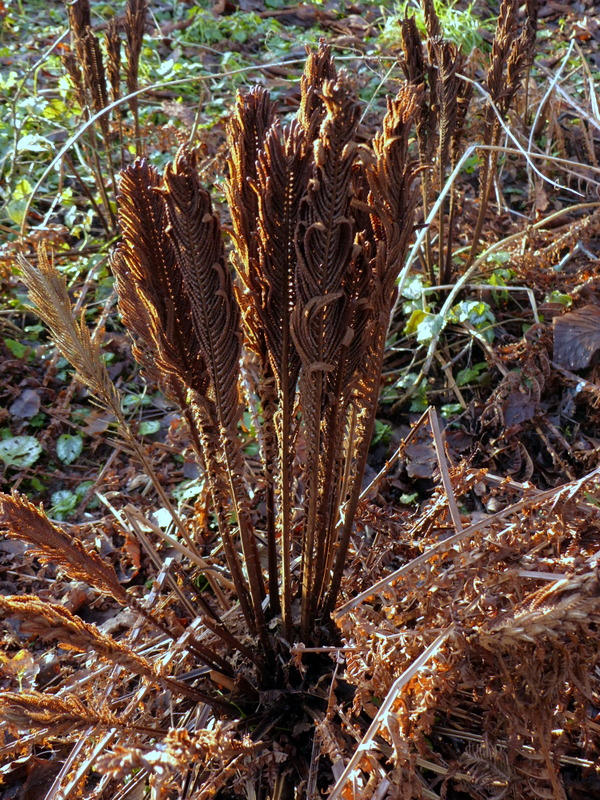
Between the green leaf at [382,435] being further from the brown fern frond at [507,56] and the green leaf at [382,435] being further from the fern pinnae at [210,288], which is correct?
the fern pinnae at [210,288]

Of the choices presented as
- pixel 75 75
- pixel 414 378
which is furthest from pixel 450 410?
pixel 75 75

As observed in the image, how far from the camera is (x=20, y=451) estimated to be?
96.0 inches

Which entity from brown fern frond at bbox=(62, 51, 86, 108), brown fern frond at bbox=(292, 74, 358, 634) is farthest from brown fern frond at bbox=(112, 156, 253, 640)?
brown fern frond at bbox=(62, 51, 86, 108)

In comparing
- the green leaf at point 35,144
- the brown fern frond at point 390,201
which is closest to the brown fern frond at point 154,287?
the brown fern frond at point 390,201

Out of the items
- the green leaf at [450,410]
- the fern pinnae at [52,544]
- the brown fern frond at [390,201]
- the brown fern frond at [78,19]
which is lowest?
the green leaf at [450,410]

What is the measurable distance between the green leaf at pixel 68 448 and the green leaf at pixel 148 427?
0.22 m

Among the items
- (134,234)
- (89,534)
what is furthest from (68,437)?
(134,234)

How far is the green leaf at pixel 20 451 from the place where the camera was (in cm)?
240

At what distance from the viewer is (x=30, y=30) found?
4586 millimetres

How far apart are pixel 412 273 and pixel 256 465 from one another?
1038 mm

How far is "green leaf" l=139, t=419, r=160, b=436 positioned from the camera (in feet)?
8.39

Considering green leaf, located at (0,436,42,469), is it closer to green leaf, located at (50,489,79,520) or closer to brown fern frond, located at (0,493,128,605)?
green leaf, located at (50,489,79,520)

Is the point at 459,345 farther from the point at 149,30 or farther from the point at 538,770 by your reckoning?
the point at 149,30

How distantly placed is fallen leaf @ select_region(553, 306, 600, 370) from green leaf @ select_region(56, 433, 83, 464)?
1691 mm
